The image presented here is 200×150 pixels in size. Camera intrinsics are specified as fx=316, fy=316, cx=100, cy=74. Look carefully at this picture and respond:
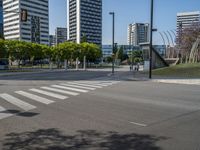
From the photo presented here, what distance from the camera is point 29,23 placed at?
555 ft

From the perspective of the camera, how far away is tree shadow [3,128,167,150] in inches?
259

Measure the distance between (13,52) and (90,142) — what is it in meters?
69.6

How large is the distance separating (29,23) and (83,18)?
34.7 m

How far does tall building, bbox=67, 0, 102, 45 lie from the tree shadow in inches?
5554

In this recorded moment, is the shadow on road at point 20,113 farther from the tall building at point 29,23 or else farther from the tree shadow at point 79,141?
the tall building at point 29,23

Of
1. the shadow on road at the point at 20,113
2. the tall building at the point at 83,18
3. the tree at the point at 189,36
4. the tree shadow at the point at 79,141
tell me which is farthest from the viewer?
the tall building at the point at 83,18

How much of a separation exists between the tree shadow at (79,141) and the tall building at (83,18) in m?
141

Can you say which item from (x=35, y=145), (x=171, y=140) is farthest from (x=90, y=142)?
(x=171, y=140)

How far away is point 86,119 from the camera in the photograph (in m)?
9.50

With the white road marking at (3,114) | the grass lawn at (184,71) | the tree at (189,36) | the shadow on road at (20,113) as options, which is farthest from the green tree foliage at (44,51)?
the shadow on road at (20,113)

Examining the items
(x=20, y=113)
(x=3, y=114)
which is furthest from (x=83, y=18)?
(x=3, y=114)

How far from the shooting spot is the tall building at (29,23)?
163500 mm

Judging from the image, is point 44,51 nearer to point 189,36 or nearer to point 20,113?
point 189,36

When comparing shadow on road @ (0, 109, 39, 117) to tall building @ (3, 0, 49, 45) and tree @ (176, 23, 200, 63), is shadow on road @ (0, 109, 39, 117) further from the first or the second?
tall building @ (3, 0, 49, 45)
